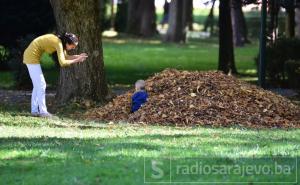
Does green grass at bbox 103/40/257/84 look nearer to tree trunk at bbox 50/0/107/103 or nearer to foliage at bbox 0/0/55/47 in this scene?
foliage at bbox 0/0/55/47

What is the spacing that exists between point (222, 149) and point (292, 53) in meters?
13.1

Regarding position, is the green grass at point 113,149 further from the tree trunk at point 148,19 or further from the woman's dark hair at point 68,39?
the tree trunk at point 148,19

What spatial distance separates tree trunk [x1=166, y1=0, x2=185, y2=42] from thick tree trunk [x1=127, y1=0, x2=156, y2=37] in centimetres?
397

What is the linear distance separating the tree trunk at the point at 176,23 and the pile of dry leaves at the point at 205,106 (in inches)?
1093

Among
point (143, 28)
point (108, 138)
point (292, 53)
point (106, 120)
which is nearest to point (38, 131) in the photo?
point (108, 138)

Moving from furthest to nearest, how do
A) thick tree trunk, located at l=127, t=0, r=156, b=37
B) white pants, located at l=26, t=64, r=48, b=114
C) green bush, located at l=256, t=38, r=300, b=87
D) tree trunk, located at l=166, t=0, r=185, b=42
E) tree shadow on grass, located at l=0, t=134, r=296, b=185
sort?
1. thick tree trunk, located at l=127, t=0, r=156, b=37
2. tree trunk, located at l=166, t=0, r=185, b=42
3. green bush, located at l=256, t=38, r=300, b=87
4. white pants, located at l=26, t=64, r=48, b=114
5. tree shadow on grass, located at l=0, t=134, r=296, b=185

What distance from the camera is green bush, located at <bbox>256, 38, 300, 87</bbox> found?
20.9 m

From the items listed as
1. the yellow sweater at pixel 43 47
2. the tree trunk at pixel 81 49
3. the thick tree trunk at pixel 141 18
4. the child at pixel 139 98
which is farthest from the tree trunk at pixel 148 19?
the yellow sweater at pixel 43 47

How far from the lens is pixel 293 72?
1973 centimetres

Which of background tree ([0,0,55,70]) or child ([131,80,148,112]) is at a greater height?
background tree ([0,0,55,70])

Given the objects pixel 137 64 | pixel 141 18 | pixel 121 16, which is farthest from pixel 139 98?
pixel 121 16

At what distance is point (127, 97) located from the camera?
45.2ft

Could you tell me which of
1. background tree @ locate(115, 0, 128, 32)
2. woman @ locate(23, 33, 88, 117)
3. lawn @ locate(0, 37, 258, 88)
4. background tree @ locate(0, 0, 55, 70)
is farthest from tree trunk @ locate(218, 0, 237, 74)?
background tree @ locate(115, 0, 128, 32)

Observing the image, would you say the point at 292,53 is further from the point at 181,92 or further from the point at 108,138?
the point at 108,138
